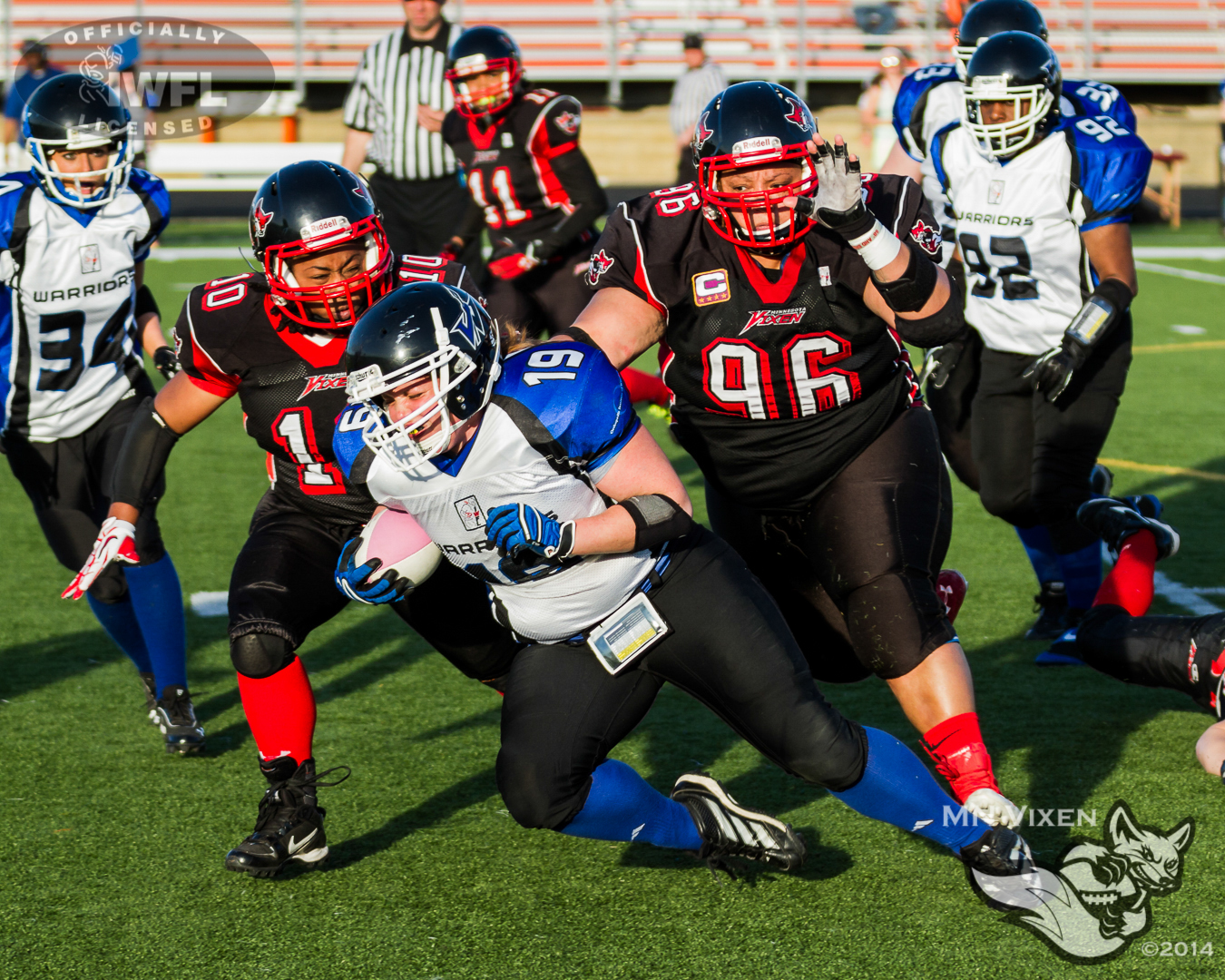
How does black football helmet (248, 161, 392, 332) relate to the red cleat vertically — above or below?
above

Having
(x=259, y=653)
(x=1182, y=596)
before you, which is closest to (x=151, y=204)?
(x=259, y=653)

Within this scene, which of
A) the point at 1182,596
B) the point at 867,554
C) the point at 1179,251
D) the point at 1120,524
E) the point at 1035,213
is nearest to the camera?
the point at 867,554

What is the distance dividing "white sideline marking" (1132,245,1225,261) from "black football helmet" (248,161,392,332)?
14.0m

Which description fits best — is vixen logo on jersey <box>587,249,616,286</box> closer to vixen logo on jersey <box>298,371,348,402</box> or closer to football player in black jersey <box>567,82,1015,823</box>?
football player in black jersey <box>567,82,1015,823</box>

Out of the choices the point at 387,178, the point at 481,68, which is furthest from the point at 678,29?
the point at 481,68

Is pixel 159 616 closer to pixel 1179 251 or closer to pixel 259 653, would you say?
pixel 259 653

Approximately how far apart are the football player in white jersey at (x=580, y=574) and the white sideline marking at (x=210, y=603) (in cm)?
269

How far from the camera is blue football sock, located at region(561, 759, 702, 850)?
3312 mm

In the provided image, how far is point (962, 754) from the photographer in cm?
334

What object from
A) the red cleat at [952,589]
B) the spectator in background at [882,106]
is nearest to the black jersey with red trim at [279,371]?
the red cleat at [952,589]

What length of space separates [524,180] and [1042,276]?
122 inches

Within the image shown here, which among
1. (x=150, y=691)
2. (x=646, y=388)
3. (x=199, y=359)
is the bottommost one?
(x=150, y=691)

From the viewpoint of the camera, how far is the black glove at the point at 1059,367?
467 centimetres

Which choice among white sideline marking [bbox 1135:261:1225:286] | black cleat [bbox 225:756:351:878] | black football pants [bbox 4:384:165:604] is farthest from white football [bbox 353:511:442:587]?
white sideline marking [bbox 1135:261:1225:286]
